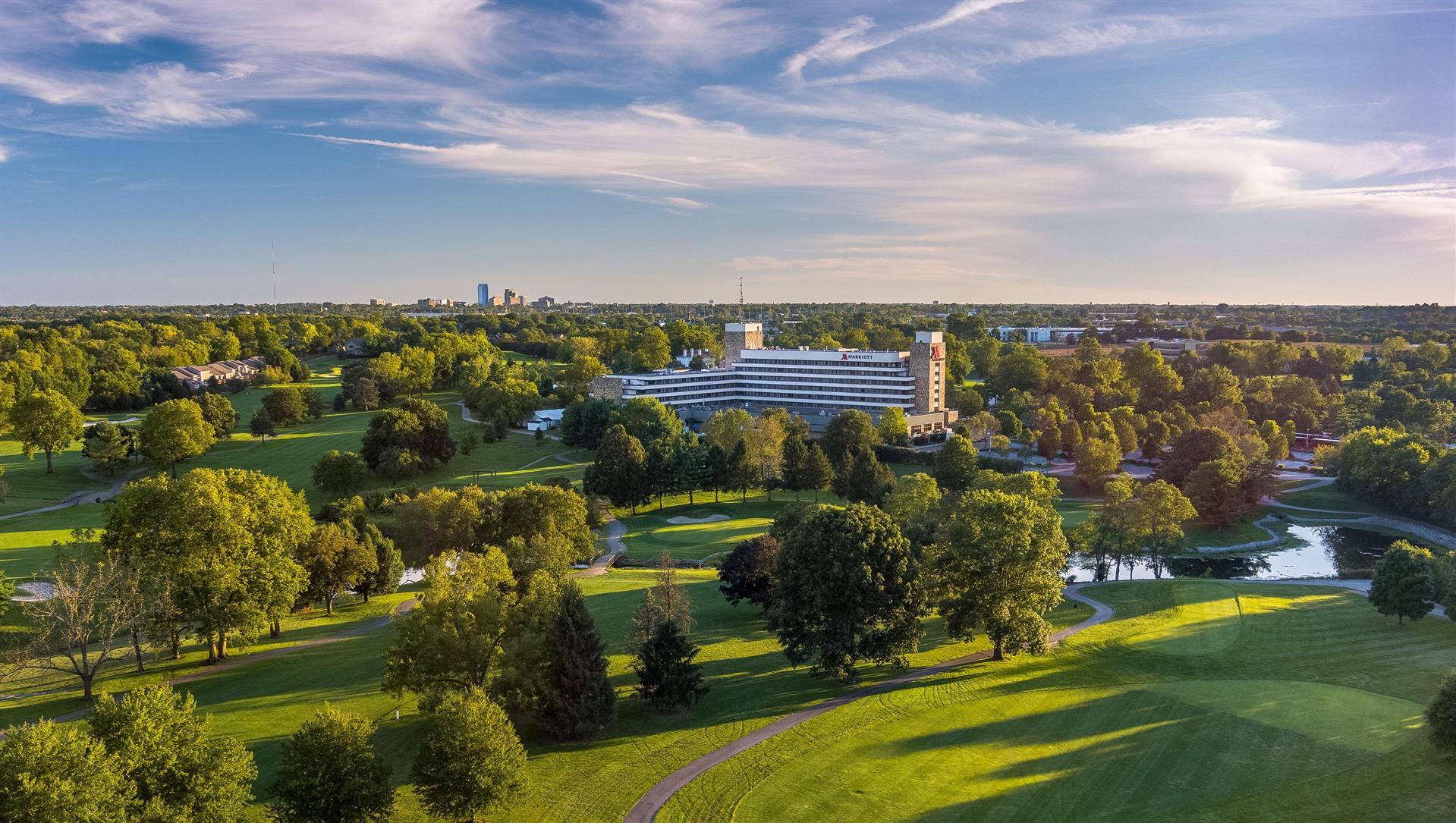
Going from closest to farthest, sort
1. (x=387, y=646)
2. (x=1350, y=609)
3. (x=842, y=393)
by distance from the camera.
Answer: (x=387, y=646) < (x=1350, y=609) < (x=842, y=393)

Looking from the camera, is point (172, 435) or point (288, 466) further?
point (288, 466)

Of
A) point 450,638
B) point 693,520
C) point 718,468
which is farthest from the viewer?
point 718,468

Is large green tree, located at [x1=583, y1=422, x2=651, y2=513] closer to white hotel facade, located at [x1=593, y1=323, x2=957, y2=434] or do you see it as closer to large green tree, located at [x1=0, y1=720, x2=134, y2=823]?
white hotel facade, located at [x1=593, y1=323, x2=957, y2=434]

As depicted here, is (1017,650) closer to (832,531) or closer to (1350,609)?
(832,531)

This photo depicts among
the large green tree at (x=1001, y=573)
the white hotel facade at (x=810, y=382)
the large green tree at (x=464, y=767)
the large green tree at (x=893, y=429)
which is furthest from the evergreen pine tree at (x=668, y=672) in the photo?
the white hotel facade at (x=810, y=382)

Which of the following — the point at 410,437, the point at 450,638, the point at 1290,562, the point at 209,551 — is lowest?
the point at 1290,562

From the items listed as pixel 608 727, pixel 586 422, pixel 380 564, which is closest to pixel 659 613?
pixel 608 727

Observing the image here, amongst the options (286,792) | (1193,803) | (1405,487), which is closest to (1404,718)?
(1193,803)

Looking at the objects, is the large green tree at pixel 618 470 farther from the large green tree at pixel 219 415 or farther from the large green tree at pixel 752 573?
the large green tree at pixel 219 415

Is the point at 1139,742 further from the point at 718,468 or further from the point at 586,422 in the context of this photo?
the point at 586,422
